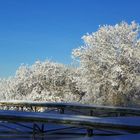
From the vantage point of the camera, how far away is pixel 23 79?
47.4 meters

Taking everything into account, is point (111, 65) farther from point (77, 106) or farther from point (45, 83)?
point (77, 106)

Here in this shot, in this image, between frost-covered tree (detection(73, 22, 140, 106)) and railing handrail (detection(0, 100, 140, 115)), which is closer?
railing handrail (detection(0, 100, 140, 115))

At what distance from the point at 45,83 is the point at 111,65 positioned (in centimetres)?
1139

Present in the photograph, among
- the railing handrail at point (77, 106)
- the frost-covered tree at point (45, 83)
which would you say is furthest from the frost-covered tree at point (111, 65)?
the railing handrail at point (77, 106)

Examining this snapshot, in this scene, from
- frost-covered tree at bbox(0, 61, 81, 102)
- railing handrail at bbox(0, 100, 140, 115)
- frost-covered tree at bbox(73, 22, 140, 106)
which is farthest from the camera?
frost-covered tree at bbox(0, 61, 81, 102)

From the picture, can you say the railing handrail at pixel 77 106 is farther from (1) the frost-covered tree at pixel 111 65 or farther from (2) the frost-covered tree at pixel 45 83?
(2) the frost-covered tree at pixel 45 83

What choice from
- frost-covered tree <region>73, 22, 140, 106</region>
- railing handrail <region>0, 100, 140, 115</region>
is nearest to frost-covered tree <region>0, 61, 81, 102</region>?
frost-covered tree <region>73, 22, 140, 106</region>

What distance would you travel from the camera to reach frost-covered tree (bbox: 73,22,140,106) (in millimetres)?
35938

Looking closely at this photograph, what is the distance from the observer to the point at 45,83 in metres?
46.4

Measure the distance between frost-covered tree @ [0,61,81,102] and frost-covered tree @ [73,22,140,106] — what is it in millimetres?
4789

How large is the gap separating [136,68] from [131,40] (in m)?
3.49

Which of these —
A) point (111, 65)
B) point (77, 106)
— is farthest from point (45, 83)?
point (77, 106)

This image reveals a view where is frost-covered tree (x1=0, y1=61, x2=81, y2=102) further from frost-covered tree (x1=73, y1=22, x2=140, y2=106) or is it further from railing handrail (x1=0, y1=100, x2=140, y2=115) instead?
railing handrail (x1=0, y1=100, x2=140, y2=115)

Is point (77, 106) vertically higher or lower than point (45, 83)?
lower
